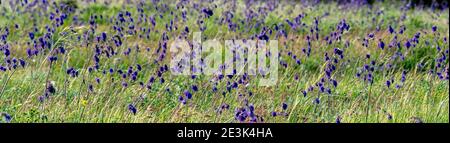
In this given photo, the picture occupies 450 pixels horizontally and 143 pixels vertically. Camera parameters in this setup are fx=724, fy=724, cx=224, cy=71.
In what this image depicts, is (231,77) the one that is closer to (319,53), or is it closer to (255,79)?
(255,79)

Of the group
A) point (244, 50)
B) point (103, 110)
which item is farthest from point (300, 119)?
point (244, 50)

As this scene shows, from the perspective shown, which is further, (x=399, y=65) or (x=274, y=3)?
(x=274, y=3)

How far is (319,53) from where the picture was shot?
717 cm

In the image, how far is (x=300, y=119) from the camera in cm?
469
